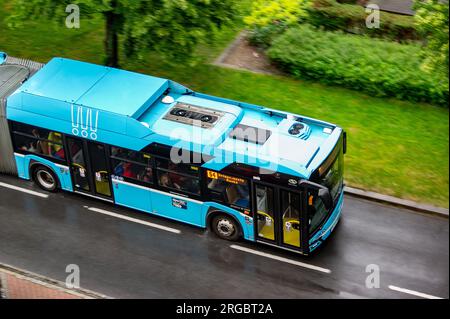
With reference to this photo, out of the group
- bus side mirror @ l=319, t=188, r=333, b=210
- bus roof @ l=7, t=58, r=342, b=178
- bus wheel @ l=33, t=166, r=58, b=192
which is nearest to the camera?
bus side mirror @ l=319, t=188, r=333, b=210

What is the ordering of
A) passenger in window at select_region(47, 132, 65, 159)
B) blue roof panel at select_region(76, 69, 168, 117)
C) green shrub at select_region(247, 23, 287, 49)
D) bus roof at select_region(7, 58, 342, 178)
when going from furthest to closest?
green shrub at select_region(247, 23, 287, 49)
passenger in window at select_region(47, 132, 65, 159)
blue roof panel at select_region(76, 69, 168, 117)
bus roof at select_region(7, 58, 342, 178)

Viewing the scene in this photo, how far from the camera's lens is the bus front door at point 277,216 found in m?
16.7

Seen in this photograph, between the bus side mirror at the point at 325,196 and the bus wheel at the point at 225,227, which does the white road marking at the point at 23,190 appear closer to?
the bus wheel at the point at 225,227

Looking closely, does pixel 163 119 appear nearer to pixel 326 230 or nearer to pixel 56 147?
pixel 56 147

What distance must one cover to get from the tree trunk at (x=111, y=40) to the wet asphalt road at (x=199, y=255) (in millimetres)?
5368

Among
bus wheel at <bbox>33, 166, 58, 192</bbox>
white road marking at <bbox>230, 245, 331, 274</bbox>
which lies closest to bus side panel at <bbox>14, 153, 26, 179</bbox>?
bus wheel at <bbox>33, 166, 58, 192</bbox>

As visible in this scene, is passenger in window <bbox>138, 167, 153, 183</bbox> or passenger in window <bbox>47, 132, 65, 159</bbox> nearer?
passenger in window <bbox>138, 167, 153, 183</bbox>

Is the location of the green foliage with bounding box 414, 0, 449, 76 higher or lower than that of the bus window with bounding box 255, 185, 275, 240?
higher

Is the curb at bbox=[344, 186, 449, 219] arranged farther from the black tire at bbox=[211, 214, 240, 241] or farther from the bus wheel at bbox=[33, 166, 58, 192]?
the bus wheel at bbox=[33, 166, 58, 192]

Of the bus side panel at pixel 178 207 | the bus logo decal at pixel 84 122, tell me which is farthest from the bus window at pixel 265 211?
the bus logo decal at pixel 84 122

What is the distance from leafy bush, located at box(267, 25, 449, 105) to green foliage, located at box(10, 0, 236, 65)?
4646mm

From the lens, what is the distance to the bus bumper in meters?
17.4

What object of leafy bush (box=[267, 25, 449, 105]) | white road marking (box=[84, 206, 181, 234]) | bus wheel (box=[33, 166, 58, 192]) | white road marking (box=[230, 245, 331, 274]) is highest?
leafy bush (box=[267, 25, 449, 105])

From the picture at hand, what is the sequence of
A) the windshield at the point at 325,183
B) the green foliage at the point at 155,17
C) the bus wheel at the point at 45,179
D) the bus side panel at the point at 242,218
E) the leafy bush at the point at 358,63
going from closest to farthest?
the windshield at the point at 325,183
the bus side panel at the point at 242,218
the bus wheel at the point at 45,179
the green foliage at the point at 155,17
the leafy bush at the point at 358,63
